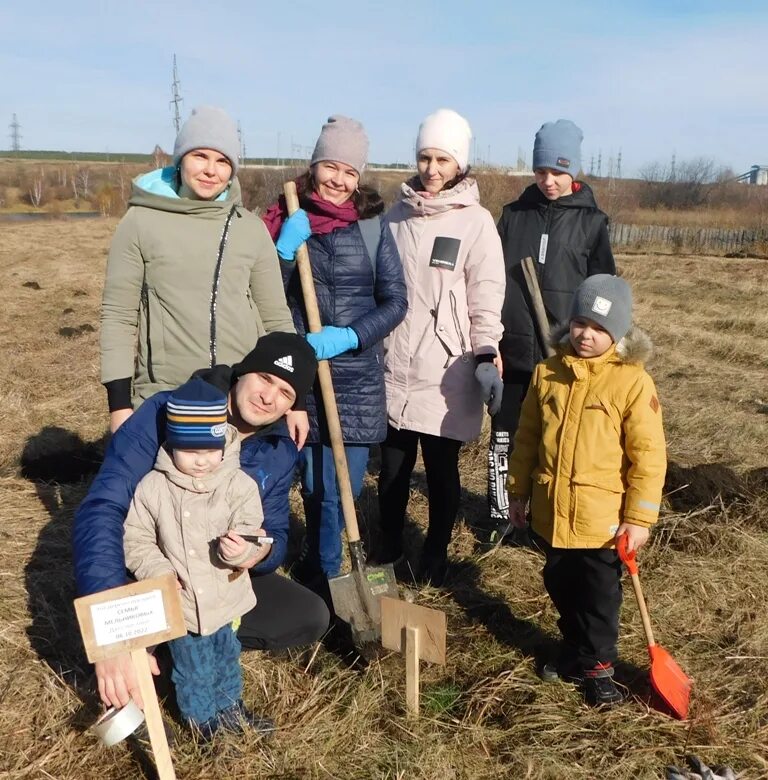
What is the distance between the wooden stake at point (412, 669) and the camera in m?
2.57

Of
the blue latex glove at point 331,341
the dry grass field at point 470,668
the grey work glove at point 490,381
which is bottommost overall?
the dry grass field at point 470,668

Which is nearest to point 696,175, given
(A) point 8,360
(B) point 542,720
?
(A) point 8,360

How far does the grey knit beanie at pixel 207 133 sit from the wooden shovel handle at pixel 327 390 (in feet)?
1.29

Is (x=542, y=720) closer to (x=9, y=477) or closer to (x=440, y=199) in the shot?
(x=440, y=199)

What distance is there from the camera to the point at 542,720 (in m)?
2.72

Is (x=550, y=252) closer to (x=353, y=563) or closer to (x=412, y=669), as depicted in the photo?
(x=353, y=563)

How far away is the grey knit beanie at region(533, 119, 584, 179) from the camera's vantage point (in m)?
3.52

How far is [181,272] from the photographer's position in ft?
8.63

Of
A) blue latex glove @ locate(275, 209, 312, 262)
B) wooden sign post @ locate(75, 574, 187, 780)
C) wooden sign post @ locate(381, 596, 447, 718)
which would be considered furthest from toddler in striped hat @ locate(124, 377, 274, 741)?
blue latex glove @ locate(275, 209, 312, 262)

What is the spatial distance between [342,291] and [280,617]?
4.24ft

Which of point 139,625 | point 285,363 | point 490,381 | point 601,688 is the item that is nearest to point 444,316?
point 490,381

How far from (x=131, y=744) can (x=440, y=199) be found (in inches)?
91.4

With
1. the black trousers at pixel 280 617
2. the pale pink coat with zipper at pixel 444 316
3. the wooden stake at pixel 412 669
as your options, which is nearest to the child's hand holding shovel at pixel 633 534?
the wooden stake at pixel 412 669

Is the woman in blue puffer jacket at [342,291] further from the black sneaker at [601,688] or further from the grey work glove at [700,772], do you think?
the grey work glove at [700,772]
